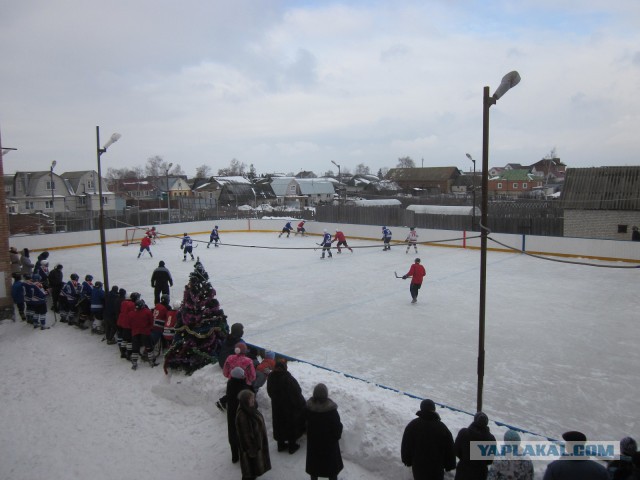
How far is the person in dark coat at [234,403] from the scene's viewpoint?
17.4 feet

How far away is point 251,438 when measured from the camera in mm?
4730

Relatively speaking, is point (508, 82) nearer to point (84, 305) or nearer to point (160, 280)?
point (84, 305)

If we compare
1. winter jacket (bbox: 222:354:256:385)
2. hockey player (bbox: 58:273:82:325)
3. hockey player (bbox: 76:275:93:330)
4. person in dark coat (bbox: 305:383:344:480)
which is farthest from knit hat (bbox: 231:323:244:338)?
hockey player (bbox: 58:273:82:325)

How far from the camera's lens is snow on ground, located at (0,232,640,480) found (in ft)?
18.1

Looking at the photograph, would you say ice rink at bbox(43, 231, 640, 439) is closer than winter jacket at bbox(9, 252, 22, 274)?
Yes

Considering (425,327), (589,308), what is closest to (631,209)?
(589,308)

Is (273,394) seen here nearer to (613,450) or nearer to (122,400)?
(122,400)

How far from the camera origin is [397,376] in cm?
788

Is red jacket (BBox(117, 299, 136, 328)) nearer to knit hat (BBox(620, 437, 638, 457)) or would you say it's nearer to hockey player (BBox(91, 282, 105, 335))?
hockey player (BBox(91, 282, 105, 335))

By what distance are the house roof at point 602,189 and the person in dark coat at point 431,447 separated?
23.1 metres

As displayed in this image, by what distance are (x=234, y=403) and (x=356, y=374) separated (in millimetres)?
3122

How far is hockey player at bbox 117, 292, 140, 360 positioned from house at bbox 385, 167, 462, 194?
6451 cm

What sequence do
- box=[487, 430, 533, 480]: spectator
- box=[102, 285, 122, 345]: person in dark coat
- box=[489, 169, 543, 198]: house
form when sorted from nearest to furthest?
box=[487, 430, 533, 480]: spectator, box=[102, 285, 122, 345]: person in dark coat, box=[489, 169, 543, 198]: house

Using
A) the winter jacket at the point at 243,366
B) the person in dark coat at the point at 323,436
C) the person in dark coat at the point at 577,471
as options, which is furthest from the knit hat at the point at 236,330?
the person in dark coat at the point at 577,471
